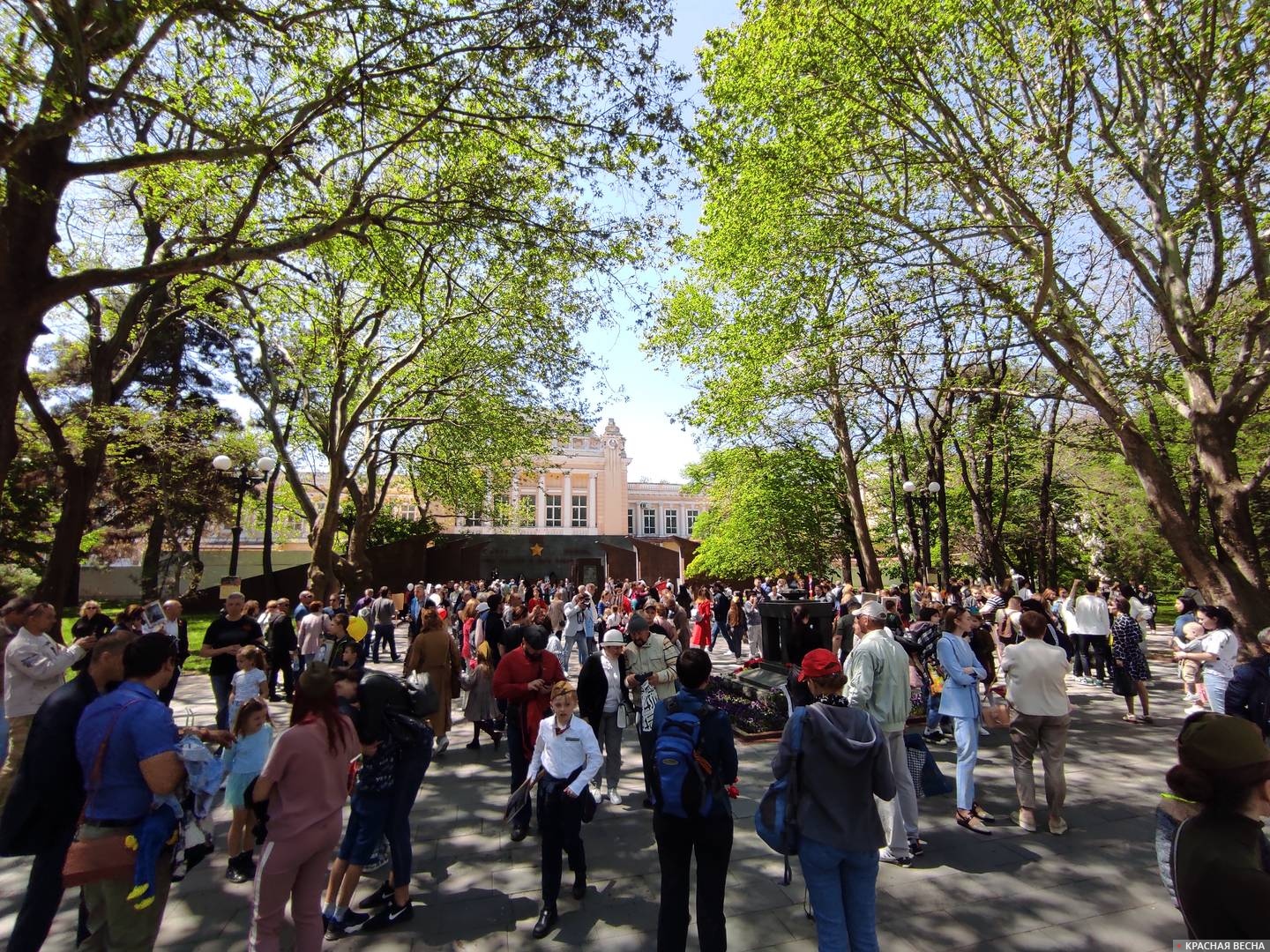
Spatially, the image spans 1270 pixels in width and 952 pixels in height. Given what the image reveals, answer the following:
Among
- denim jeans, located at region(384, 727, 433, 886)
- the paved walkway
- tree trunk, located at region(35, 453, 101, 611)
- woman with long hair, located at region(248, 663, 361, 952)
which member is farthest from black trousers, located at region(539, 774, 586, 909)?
tree trunk, located at region(35, 453, 101, 611)

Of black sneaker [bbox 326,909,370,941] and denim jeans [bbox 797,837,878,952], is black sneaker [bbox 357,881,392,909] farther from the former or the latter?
denim jeans [bbox 797,837,878,952]

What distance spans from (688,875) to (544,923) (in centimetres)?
111

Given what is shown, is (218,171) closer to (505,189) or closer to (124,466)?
(505,189)

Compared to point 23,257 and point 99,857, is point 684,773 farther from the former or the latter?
point 23,257

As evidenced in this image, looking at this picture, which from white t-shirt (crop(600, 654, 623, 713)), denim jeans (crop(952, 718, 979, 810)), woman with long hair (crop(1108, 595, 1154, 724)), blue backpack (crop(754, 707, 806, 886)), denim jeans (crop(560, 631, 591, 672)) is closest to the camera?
blue backpack (crop(754, 707, 806, 886))

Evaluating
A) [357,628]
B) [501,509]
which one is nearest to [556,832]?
[357,628]

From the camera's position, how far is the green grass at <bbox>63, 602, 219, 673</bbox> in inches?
505

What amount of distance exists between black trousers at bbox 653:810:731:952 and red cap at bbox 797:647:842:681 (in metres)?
0.77

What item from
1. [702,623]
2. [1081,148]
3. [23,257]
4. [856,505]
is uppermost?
[1081,148]

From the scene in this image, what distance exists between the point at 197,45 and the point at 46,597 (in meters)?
9.68

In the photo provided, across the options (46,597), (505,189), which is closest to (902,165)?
(505,189)

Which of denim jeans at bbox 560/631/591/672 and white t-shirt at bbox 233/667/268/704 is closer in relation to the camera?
white t-shirt at bbox 233/667/268/704

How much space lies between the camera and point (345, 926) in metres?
3.63

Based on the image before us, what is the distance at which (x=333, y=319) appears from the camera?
51.0 ft
